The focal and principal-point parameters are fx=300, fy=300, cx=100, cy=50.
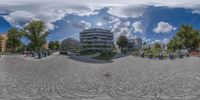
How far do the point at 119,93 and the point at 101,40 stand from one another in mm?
121056

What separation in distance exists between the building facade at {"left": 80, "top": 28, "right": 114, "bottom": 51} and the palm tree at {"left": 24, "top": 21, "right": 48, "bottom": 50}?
44.1 m

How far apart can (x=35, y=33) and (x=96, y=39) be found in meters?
52.1

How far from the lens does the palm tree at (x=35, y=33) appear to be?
71.0 metres

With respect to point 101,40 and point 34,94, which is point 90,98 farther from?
point 101,40

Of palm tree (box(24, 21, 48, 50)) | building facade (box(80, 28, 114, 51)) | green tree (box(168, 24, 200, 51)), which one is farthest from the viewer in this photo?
building facade (box(80, 28, 114, 51))

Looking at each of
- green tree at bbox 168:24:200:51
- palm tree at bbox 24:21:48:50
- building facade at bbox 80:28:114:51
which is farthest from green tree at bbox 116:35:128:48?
palm tree at bbox 24:21:48:50

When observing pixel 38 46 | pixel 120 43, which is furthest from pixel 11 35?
pixel 120 43

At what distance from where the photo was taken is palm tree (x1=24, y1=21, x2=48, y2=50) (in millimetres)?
70956

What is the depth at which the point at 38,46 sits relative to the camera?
7012cm

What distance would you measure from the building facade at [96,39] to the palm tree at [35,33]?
4415 centimetres

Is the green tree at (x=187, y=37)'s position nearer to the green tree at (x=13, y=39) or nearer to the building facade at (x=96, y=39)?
the building facade at (x=96, y=39)

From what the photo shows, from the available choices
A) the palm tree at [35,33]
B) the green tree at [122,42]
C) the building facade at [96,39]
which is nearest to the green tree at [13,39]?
the palm tree at [35,33]

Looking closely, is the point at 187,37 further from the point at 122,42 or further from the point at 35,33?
the point at 122,42

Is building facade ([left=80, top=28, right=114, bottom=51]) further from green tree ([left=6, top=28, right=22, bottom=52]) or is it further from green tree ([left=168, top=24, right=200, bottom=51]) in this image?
green tree ([left=168, top=24, right=200, bottom=51])
